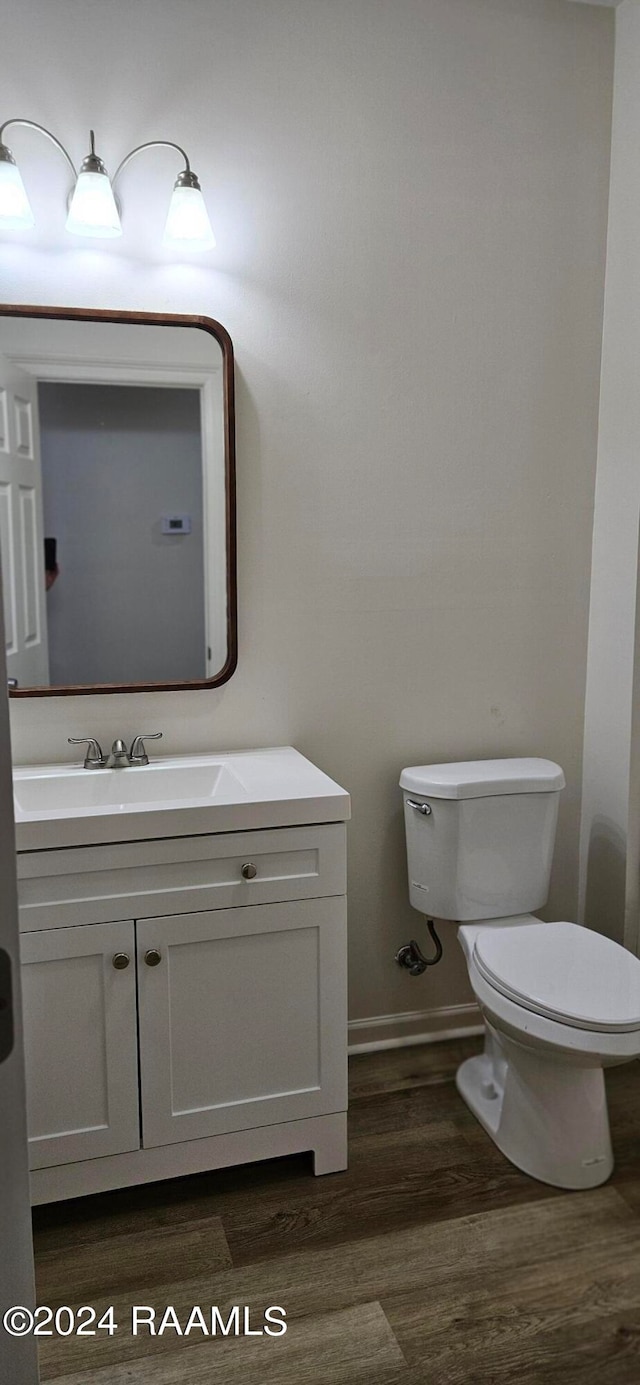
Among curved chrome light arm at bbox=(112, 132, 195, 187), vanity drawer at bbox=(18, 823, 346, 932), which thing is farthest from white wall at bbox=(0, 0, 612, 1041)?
vanity drawer at bbox=(18, 823, 346, 932)

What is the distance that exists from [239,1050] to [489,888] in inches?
28.6

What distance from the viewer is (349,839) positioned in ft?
8.07

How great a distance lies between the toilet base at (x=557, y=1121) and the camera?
198 cm

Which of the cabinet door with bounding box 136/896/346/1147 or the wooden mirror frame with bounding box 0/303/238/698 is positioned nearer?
the cabinet door with bounding box 136/896/346/1147

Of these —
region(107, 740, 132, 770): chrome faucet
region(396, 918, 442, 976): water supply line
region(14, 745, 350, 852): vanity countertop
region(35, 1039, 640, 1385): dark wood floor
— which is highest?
region(107, 740, 132, 770): chrome faucet

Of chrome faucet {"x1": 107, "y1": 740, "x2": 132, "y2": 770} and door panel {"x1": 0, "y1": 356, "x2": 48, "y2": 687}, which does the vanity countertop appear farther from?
door panel {"x1": 0, "y1": 356, "x2": 48, "y2": 687}

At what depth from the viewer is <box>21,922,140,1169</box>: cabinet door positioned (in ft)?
5.86

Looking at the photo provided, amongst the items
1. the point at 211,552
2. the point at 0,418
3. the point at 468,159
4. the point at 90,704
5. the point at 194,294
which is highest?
the point at 468,159

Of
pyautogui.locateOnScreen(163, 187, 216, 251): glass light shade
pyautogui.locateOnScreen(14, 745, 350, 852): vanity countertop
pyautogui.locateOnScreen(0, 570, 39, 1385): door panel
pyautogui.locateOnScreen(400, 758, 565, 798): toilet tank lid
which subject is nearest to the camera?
pyautogui.locateOnScreen(0, 570, 39, 1385): door panel

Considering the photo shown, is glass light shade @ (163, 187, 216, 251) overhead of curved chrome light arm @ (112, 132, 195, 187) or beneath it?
beneath

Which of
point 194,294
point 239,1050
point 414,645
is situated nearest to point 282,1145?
point 239,1050

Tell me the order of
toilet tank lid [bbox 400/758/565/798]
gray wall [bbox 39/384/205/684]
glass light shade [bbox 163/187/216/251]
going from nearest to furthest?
glass light shade [bbox 163/187/216/251] → gray wall [bbox 39/384/205/684] → toilet tank lid [bbox 400/758/565/798]

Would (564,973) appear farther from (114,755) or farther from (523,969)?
(114,755)

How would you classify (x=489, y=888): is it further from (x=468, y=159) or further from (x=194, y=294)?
(x=468, y=159)
